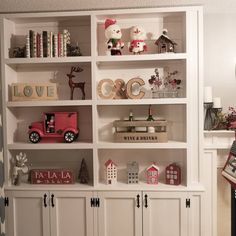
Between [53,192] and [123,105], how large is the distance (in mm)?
974

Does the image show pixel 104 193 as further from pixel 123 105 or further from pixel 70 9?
pixel 70 9

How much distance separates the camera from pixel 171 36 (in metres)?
2.83

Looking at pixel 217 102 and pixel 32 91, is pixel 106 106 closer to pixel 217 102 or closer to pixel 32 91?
pixel 32 91

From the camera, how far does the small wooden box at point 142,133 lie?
267cm

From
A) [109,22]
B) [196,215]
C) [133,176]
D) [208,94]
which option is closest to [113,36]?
[109,22]

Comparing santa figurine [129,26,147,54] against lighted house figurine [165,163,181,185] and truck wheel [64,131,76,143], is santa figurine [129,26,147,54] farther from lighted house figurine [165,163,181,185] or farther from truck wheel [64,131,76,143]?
lighted house figurine [165,163,181,185]

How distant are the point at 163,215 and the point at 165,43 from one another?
1.45 meters

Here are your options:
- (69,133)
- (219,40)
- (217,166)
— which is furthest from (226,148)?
(69,133)

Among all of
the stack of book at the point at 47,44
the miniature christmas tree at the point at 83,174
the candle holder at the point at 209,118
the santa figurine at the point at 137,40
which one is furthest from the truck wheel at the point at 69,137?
the candle holder at the point at 209,118

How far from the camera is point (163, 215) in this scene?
2637mm

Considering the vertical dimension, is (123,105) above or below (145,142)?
above

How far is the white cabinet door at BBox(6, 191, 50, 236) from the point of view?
8.83ft

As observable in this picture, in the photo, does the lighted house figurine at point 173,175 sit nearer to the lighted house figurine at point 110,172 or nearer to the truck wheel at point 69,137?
the lighted house figurine at point 110,172

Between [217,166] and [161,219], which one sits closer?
[161,219]
